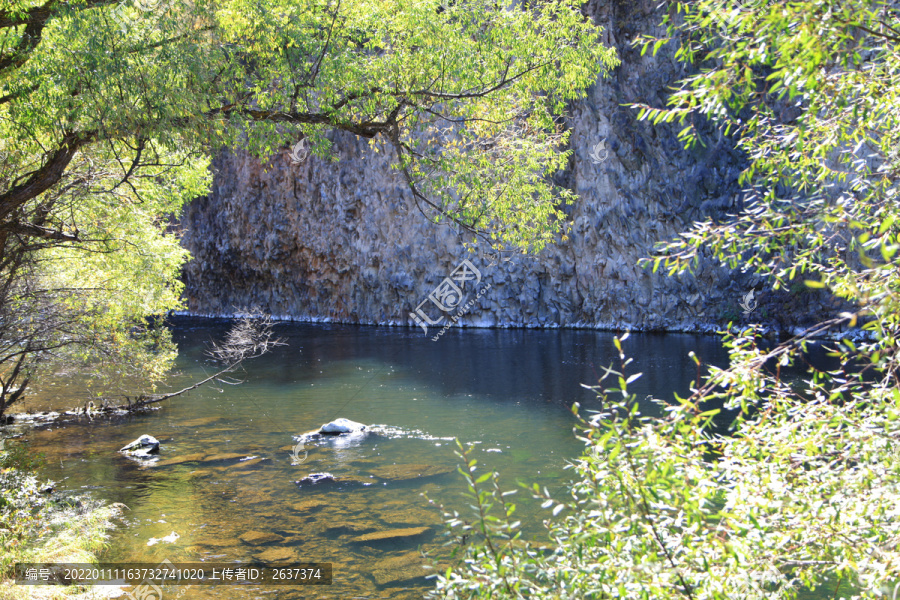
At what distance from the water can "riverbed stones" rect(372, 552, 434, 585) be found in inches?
1.1

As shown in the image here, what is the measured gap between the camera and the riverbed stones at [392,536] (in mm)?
9477

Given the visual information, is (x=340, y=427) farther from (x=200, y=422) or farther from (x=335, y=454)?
(x=200, y=422)

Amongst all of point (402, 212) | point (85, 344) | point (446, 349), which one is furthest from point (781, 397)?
point (402, 212)

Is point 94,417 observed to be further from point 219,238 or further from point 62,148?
point 219,238

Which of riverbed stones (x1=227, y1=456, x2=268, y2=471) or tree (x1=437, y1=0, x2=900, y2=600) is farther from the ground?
tree (x1=437, y1=0, x2=900, y2=600)

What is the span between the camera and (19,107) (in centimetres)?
589

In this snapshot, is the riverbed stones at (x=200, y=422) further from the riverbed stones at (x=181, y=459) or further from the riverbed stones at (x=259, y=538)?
the riverbed stones at (x=259, y=538)

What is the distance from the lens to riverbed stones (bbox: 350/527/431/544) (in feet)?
31.1

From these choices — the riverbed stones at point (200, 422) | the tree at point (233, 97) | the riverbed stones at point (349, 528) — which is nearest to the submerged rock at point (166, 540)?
the riverbed stones at point (349, 528)

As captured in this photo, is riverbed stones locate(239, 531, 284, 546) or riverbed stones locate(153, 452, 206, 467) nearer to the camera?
riverbed stones locate(239, 531, 284, 546)

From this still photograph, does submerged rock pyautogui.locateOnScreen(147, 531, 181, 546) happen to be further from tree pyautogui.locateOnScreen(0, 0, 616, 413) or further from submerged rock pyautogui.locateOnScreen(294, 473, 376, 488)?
tree pyautogui.locateOnScreen(0, 0, 616, 413)

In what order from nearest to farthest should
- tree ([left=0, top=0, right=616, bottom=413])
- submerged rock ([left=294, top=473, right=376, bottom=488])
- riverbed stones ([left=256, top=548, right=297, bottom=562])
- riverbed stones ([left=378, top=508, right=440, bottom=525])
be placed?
tree ([left=0, top=0, right=616, bottom=413]) < riverbed stones ([left=256, top=548, right=297, bottom=562]) < riverbed stones ([left=378, top=508, right=440, bottom=525]) < submerged rock ([left=294, top=473, right=376, bottom=488])

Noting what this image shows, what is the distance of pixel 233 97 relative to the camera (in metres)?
7.85

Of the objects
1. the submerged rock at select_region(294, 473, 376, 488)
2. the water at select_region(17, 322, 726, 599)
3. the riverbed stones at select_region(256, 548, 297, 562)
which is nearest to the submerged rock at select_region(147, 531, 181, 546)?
the water at select_region(17, 322, 726, 599)
